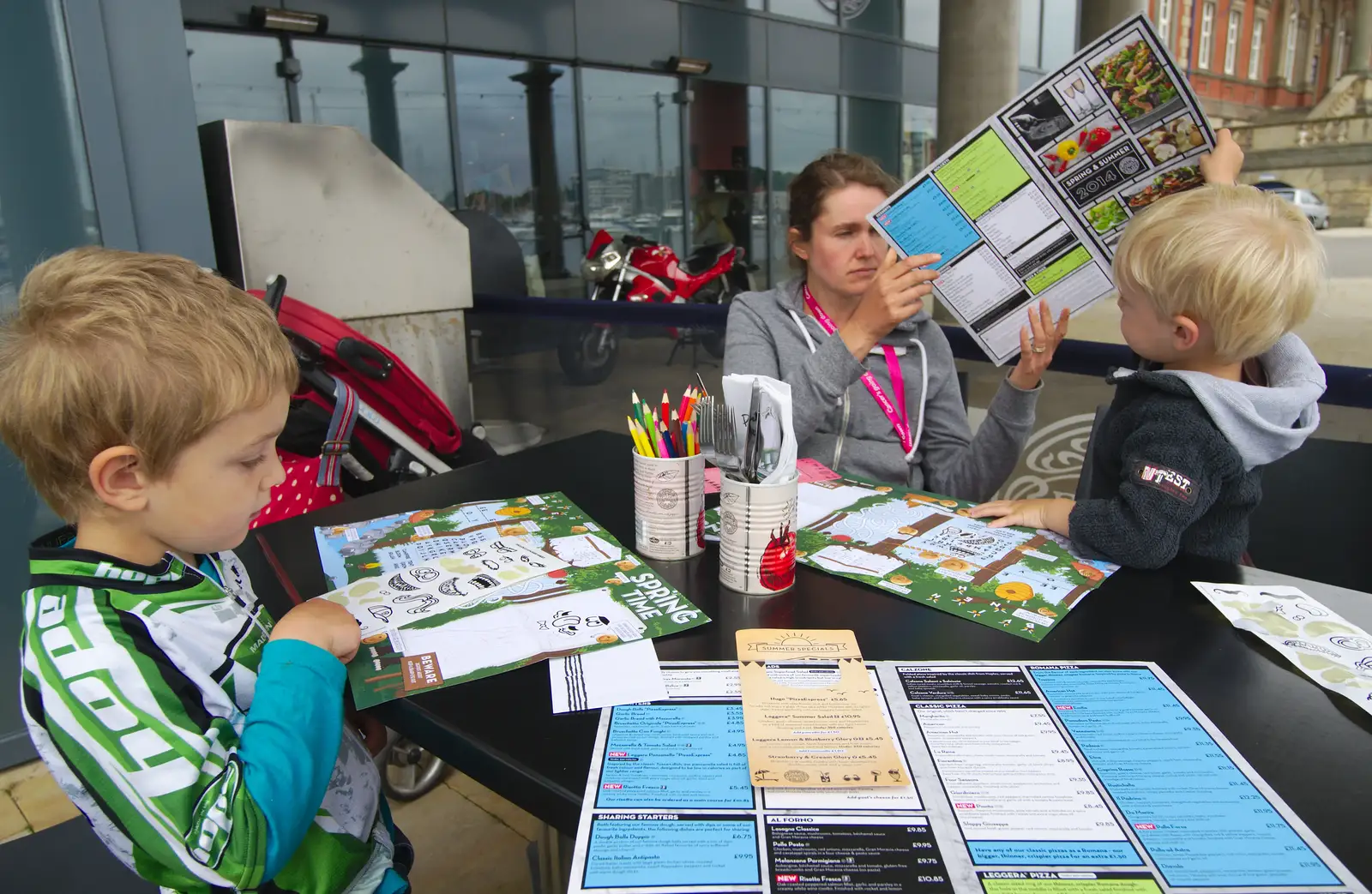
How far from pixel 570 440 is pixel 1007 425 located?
893 mm

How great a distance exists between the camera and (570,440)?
1734mm

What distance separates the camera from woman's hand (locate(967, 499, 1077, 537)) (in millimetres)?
1172

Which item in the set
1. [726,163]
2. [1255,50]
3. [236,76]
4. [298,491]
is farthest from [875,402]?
[1255,50]

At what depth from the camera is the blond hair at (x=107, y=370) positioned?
0.74 m

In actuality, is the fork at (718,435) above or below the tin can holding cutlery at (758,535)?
above

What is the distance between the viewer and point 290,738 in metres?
0.73

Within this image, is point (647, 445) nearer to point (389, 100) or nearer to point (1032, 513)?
point (1032, 513)

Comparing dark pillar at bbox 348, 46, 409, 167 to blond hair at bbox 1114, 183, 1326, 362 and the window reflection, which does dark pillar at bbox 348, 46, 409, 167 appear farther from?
the window reflection

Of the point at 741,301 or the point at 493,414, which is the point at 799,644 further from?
the point at 493,414

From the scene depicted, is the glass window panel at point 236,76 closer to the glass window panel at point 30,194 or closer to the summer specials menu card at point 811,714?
the glass window panel at point 30,194

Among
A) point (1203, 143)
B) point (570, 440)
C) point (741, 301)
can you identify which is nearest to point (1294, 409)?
point (1203, 143)

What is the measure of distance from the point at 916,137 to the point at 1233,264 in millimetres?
12819

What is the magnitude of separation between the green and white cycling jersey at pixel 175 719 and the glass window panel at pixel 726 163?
943 cm

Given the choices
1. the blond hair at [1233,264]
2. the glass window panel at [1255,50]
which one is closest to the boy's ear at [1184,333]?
the blond hair at [1233,264]
